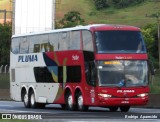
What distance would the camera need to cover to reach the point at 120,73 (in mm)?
33281

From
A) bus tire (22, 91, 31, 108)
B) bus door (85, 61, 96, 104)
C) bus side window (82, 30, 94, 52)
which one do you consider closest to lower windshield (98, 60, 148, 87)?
bus door (85, 61, 96, 104)

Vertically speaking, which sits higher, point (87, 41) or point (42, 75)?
point (87, 41)

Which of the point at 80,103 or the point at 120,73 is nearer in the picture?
the point at 120,73

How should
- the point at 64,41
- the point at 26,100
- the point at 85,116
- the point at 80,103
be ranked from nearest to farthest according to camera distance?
the point at 85,116
the point at 80,103
the point at 64,41
the point at 26,100

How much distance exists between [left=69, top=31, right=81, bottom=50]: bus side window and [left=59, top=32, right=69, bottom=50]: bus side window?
15.3 inches

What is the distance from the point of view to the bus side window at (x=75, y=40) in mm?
34875

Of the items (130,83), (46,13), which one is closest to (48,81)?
(130,83)

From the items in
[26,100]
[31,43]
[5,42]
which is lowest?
[26,100]

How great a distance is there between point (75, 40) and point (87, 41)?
56.1 inches

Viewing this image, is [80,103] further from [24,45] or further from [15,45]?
[15,45]

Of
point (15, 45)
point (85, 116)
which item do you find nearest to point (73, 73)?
point (85, 116)

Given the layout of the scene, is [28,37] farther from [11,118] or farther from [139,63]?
[11,118]

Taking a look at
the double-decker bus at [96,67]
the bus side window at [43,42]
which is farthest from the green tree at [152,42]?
the double-decker bus at [96,67]

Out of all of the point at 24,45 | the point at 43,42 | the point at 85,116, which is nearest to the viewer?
the point at 85,116
